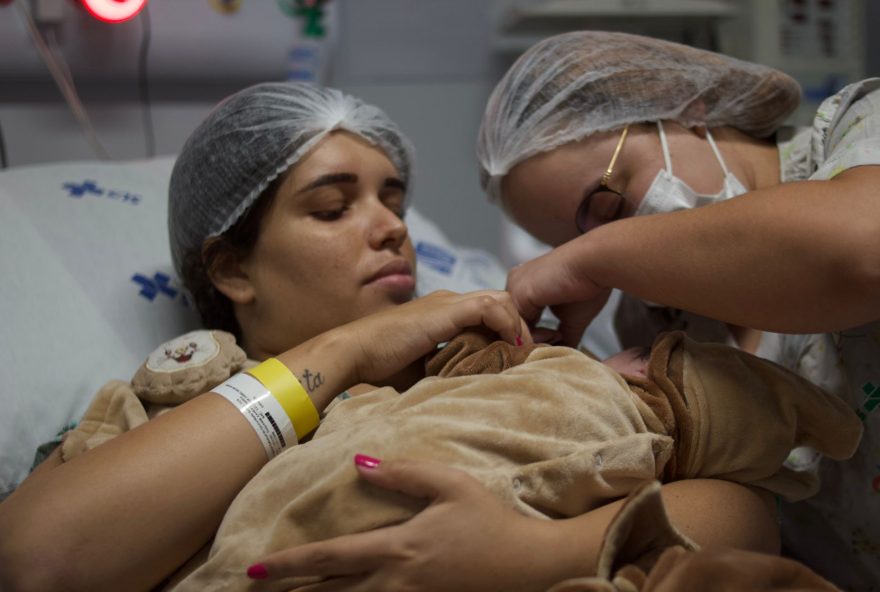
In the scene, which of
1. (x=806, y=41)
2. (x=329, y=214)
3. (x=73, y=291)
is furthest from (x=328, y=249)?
(x=806, y=41)

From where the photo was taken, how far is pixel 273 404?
1116 mm

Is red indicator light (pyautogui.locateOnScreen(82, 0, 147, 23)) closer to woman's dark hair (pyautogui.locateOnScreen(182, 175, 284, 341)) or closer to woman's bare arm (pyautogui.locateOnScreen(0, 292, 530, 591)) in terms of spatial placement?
woman's dark hair (pyautogui.locateOnScreen(182, 175, 284, 341))

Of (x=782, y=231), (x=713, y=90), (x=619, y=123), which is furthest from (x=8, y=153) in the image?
(x=782, y=231)

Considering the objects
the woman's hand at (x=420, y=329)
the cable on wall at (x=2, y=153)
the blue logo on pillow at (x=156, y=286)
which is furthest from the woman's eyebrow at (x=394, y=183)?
the cable on wall at (x=2, y=153)

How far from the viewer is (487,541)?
2.94 feet

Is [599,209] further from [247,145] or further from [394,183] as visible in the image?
[247,145]

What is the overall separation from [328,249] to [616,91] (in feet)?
1.92

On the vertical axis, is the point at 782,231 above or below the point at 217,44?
below

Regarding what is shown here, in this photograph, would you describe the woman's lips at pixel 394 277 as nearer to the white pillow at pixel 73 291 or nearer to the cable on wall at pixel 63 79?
the white pillow at pixel 73 291

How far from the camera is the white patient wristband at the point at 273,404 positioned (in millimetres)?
1102

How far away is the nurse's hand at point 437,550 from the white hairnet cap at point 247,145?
0.69 meters

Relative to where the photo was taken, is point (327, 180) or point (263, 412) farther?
point (327, 180)

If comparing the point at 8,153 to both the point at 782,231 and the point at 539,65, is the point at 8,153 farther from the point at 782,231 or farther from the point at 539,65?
the point at 782,231

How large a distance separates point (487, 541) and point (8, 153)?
1905mm
